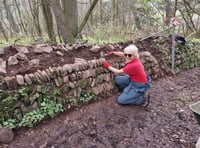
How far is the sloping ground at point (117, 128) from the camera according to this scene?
251 cm

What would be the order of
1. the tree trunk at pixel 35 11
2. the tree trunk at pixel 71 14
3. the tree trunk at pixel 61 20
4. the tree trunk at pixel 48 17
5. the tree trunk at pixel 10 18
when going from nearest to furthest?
the tree trunk at pixel 61 20 < the tree trunk at pixel 71 14 < the tree trunk at pixel 48 17 < the tree trunk at pixel 35 11 < the tree trunk at pixel 10 18

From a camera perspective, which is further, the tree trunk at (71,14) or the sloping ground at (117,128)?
the tree trunk at (71,14)

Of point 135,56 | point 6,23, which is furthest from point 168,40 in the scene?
point 6,23

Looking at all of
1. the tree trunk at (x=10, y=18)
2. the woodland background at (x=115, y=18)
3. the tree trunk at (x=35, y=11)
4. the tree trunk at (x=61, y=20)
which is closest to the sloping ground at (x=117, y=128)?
the tree trunk at (x=61, y=20)

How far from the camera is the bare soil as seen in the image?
8.23 feet

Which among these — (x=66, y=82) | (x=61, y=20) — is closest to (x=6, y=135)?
(x=66, y=82)

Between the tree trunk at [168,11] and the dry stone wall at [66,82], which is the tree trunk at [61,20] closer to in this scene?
the dry stone wall at [66,82]

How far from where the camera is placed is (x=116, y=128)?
9.13ft

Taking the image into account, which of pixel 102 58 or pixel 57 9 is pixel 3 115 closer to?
pixel 102 58

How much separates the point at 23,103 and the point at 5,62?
2.34 feet

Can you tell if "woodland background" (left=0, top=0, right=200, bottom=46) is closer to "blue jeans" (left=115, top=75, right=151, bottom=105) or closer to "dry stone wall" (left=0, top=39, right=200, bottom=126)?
"dry stone wall" (left=0, top=39, right=200, bottom=126)

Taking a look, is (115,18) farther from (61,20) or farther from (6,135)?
(6,135)

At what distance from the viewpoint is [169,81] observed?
14.7 ft

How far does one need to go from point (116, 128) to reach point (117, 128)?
1 centimetres
